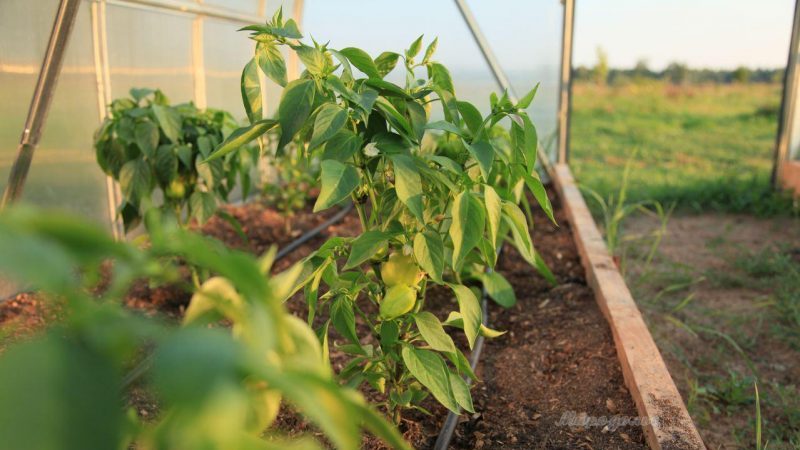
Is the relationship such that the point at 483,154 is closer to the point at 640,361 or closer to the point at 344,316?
the point at 344,316

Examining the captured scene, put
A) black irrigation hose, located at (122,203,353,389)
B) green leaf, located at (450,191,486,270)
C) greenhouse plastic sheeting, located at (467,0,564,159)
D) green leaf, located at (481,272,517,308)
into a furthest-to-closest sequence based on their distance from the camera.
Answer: greenhouse plastic sheeting, located at (467,0,564,159) → green leaf, located at (481,272,517,308) → black irrigation hose, located at (122,203,353,389) → green leaf, located at (450,191,486,270)

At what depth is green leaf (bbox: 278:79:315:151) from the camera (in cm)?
128

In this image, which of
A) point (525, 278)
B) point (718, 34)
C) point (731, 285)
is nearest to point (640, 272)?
point (731, 285)

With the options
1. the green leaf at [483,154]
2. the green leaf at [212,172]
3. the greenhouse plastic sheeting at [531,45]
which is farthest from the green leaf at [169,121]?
the greenhouse plastic sheeting at [531,45]

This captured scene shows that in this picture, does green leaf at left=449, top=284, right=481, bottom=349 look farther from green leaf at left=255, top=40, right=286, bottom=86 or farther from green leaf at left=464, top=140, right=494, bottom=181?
green leaf at left=255, top=40, right=286, bottom=86

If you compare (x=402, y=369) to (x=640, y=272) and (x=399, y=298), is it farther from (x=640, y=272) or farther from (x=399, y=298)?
(x=640, y=272)

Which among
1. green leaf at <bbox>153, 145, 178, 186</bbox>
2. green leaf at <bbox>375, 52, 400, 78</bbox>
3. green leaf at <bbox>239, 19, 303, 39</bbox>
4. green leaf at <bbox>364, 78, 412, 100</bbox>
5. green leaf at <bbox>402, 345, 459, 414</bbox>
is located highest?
green leaf at <bbox>239, 19, 303, 39</bbox>

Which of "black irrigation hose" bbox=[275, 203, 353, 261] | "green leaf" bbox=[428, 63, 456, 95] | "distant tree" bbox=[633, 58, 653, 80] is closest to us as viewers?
"green leaf" bbox=[428, 63, 456, 95]

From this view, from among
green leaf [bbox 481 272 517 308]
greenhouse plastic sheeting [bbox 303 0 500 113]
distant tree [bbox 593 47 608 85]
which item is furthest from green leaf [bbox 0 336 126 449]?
distant tree [bbox 593 47 608 85]

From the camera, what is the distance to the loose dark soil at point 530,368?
1.67 m

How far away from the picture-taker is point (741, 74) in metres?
16.2

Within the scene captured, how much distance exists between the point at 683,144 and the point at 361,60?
23.1 feet

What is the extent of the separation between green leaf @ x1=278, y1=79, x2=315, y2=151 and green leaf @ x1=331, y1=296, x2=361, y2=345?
1.10 feet

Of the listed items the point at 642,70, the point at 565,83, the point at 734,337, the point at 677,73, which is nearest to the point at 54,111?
the point at 734,337
